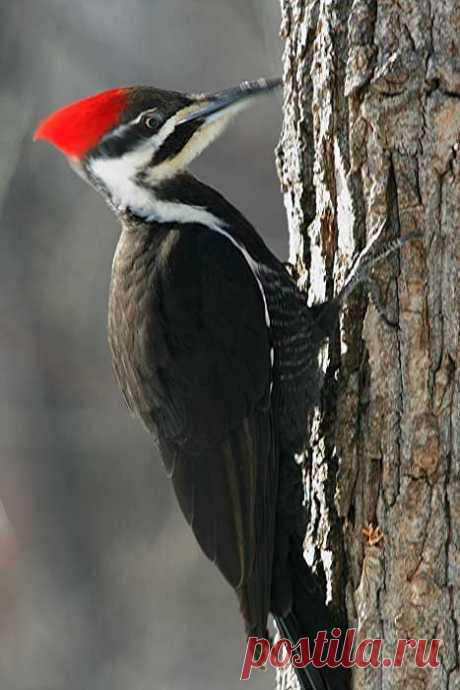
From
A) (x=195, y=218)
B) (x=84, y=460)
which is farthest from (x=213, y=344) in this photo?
(x=84, y=460)

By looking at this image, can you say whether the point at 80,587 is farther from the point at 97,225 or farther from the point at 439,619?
the point at 439,619

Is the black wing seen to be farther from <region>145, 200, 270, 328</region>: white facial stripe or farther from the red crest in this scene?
the red crest

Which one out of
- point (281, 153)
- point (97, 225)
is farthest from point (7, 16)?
point (281, 153)

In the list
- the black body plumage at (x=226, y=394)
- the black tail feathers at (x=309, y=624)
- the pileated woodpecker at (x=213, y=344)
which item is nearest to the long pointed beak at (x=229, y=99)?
the pileated woodpecker at (x=213, y=344)

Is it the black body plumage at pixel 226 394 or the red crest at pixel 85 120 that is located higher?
the red crest at pixel 85 120

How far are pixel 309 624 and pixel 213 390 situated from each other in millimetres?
625

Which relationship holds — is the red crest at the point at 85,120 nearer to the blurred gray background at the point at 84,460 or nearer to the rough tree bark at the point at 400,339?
the rough tree bark at the point at 400,339

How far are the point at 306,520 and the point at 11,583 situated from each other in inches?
150

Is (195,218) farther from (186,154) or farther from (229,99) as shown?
(229,99)

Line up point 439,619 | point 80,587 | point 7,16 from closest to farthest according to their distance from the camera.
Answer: point 439,619
point 80,587
point 7,16

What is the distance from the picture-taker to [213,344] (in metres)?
3.39

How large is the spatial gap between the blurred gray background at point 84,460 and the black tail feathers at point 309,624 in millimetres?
3478

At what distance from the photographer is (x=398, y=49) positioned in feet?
9.95

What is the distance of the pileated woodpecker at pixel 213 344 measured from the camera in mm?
3307
